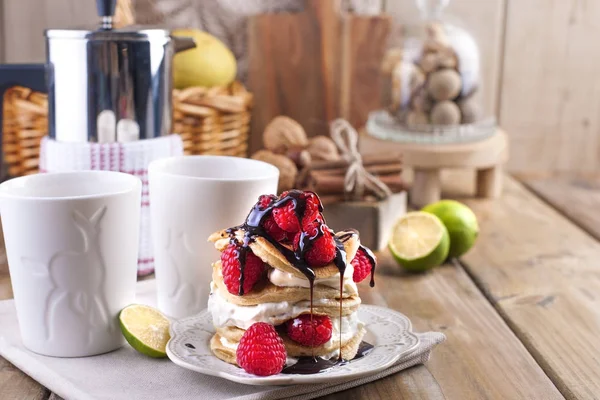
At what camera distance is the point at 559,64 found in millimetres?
1655

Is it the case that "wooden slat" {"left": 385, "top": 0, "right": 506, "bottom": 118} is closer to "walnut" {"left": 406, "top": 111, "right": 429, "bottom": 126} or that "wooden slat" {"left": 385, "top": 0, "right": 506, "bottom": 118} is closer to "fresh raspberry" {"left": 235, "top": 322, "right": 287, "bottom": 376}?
"walnut" {"left": 406, "top": 111, "right": 429, "bottom": 126}

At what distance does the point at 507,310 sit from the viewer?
90cm

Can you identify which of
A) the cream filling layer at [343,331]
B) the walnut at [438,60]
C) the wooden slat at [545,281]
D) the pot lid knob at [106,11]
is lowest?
the wooden slat at [545,281]

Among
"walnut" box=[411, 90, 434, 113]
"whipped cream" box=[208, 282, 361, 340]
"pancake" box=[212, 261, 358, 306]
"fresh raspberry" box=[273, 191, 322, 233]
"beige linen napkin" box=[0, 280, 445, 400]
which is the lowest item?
"beige linen napkin" box=[0, 280, 445, 400]

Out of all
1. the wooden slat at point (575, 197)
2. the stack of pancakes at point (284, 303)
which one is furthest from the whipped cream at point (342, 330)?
the wooden slat at point (575, 197)

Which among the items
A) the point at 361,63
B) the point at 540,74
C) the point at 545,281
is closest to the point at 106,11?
the point at 545,281

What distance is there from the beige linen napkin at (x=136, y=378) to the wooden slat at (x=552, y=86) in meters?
1.02

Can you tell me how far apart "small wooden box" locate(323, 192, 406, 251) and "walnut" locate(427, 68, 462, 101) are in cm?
32

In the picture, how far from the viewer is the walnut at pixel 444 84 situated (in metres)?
1.35

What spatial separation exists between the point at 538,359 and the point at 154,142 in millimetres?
491

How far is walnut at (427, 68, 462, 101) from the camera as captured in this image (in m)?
1.35

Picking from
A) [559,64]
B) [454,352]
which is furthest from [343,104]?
[454,352]

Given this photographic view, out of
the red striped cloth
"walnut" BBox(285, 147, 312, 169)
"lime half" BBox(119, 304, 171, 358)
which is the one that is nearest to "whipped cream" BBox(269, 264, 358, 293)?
"lime half" BBox(119, 304, 171, 358)

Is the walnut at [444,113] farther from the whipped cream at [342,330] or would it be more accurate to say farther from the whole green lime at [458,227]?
the whipped cream at [342,330]
